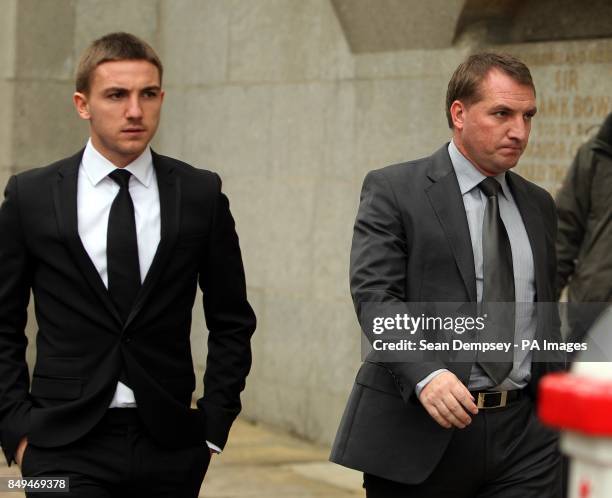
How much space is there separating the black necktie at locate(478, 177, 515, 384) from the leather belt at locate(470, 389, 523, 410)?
0.05m

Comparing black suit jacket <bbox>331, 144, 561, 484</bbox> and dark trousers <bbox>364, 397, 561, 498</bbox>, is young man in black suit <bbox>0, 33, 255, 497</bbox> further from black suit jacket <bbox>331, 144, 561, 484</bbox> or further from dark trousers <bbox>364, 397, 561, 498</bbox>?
dark trousers <bbox>364, 397, 561, 498</bbox>

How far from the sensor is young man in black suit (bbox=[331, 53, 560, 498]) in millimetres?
4059

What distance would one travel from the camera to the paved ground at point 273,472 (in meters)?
7.41

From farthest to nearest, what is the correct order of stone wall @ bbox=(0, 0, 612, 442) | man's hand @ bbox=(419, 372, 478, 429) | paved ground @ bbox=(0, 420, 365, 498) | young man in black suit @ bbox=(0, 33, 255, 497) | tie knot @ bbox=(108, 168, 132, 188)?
stone wall @ bbox=(0, 0, 612, 442)
paved ground @ bbox=(0, 420, 365, 498)
tie knot @ bbox=(108, 168, 132, 188)
young man in black suit @ bbox=(0, 33, 255, 497)
man's hand @ bbox=(419, 372, 478, 429)

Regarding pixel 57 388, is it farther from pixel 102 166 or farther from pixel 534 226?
pixel 534 226

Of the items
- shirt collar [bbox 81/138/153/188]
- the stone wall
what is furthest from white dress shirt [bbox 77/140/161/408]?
the stone wall

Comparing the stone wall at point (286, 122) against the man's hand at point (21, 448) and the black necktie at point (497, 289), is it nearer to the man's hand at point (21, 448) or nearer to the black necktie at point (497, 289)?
the black necktie at point (497, 289)

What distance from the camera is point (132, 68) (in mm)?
4020

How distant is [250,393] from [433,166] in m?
5.22

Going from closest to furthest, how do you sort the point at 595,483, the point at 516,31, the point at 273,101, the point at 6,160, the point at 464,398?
1. the point at 595,483
2. the point at 464,398
3. the point at 516,31
4. the point at 273,101
5. the point at 6,160

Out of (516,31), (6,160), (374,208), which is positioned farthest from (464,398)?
(6,160)

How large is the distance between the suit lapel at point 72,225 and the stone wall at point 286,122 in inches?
142

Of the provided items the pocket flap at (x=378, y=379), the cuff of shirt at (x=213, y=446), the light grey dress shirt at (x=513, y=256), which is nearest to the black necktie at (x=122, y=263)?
the cuff of shirt at (x=213, y=446)

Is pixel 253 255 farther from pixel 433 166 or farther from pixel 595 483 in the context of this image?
pixel 595 483
